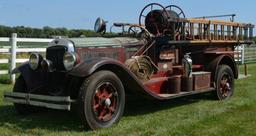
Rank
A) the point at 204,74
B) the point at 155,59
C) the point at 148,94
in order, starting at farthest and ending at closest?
the point at 204,74 < the point at 155,59 < the point at 148,94

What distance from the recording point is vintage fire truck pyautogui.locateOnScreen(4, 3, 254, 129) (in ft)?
22.9

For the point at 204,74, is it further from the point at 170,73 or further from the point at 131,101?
the point at 131,101

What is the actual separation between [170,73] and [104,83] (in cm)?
259

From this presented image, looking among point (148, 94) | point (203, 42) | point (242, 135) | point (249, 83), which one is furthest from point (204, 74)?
point (249, 83)

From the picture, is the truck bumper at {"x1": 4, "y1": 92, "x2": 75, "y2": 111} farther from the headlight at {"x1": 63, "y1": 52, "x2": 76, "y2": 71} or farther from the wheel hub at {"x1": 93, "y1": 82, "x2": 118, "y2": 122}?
the headlight at {"x1": 63, "y1": 52, "x2": 76, "y2": 71}

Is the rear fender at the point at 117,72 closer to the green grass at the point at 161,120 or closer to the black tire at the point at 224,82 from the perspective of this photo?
the green grass at the point at 161,120

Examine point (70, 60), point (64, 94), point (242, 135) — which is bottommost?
point (242, 135)

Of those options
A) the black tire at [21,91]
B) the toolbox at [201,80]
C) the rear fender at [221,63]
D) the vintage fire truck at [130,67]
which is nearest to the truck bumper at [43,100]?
the vintage fire truck at [130,67]

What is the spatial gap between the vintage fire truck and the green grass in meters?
0.31

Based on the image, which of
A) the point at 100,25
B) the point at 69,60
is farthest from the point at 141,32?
the point at 69,60

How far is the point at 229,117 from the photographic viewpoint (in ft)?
26.1

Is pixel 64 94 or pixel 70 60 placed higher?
pixel 70 60

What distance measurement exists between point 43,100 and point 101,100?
34.6 inches

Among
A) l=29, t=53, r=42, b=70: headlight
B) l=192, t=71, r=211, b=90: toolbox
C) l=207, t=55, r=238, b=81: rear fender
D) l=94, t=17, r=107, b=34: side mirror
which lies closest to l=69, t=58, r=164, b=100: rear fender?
l=29, t=53, r=42, b=70: headlight
